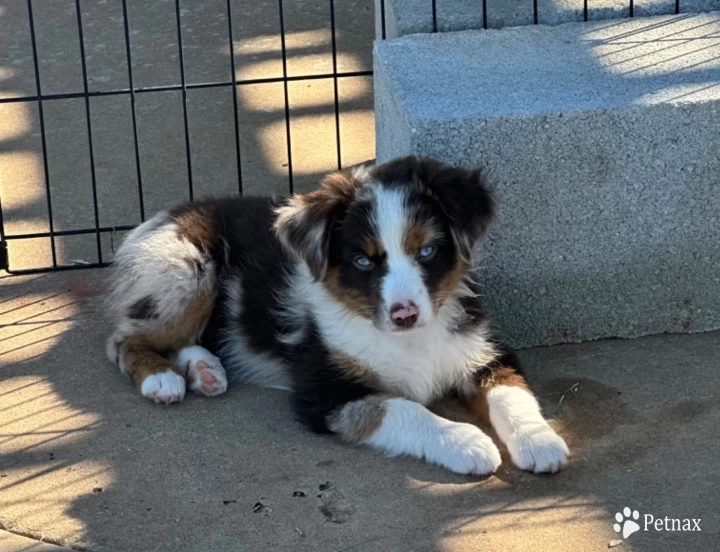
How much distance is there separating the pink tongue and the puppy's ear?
43 centimetres

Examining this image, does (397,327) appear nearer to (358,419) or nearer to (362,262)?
(362,262)

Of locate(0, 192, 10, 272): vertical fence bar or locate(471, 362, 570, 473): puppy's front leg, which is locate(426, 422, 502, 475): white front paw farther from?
locate(0, 192, 10, 272): vertical fence bar

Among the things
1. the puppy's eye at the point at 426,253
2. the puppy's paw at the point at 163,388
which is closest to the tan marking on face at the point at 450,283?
the puppy's eye at the point at 426,253

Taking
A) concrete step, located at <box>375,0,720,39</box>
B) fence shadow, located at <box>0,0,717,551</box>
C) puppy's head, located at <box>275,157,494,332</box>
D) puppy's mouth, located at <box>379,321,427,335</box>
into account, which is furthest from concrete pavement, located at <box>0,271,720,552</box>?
concrete step, located at <box>375,0,720,39</box>

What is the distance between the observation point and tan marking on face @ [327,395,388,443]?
4758 mm

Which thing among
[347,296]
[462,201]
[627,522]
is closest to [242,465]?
[347,296]

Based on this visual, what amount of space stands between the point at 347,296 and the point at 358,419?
459mm

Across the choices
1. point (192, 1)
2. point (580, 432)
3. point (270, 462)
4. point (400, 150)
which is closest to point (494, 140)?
point (400, 150)

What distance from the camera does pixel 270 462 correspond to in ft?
15.4

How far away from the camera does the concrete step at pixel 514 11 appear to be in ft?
20.1

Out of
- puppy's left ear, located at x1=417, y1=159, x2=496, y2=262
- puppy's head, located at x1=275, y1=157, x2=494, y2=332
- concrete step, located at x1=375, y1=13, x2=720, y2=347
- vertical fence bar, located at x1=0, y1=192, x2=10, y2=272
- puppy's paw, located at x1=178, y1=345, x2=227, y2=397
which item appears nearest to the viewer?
puppy's head, located at x1=275, y1=157, x2=494, y2=332

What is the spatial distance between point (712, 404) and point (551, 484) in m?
0.86

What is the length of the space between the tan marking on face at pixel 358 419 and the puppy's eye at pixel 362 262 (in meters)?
0.52

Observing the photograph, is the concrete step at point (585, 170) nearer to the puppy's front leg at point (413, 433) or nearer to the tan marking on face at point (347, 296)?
the tan marking on face at point (347, 296)
